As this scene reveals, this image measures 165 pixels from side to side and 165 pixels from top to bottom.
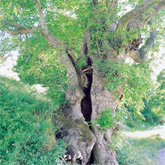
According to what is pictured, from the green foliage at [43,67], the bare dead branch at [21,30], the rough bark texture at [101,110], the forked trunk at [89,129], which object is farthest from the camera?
the bare dead branch at [21,30]

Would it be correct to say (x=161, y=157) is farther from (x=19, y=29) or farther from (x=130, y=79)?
(x=19, y=29)

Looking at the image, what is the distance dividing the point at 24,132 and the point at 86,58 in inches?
155

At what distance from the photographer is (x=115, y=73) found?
7008 millimetres

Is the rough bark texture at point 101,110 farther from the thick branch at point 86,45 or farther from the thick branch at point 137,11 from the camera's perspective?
the thick branch at point 137,11

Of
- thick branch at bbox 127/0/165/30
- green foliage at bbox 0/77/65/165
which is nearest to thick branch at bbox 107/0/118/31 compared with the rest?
thick branch at bbox 127/0/165/30

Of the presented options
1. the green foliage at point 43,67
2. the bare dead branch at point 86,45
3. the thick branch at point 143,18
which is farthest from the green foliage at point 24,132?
the thick branch at point 143,18

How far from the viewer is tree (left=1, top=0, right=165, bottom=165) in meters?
6.60

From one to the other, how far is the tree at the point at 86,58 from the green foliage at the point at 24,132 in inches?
34.3

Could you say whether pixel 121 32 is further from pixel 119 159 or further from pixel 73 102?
pixel 119 159

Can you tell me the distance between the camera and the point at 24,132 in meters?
4.95

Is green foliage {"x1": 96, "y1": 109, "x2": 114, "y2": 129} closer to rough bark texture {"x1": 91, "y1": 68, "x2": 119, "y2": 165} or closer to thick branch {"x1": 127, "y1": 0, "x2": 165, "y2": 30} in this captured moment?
rough bark texture {"x1": 91, "y1": 68, "x2": 119, "y2": 165}

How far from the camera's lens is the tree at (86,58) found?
6.60 metres

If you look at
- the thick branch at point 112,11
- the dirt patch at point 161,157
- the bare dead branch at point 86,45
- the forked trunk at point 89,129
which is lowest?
the dirt patch at point 161,157

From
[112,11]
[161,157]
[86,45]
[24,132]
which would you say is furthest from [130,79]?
[161,157]
